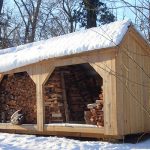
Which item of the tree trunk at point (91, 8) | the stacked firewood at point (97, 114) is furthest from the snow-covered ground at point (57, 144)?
the tree trunk at point (91, 8)

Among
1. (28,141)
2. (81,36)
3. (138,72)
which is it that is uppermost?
(81,36)

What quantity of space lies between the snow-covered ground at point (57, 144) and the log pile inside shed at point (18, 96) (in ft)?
5.41

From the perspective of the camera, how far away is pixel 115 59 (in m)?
9.82

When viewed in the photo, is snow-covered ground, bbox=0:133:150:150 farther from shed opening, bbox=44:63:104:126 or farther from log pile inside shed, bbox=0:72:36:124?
log pile inside shed, bbox=0:72:36:124

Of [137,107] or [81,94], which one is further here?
[81,94]

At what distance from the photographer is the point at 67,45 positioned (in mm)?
11188

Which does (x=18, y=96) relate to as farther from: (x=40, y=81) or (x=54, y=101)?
(x=40, y=81)

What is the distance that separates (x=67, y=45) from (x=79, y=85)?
285 centimetres

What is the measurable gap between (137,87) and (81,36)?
216 centimetres

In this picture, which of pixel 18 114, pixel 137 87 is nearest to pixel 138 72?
pixel 137 87

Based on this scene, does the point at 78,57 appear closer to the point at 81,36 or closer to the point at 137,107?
the point at 81,36

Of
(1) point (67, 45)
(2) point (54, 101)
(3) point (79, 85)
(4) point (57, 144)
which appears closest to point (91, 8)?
(4) point (57, 144)

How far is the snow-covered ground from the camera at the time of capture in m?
9.64

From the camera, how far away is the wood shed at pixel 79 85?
391 inches
